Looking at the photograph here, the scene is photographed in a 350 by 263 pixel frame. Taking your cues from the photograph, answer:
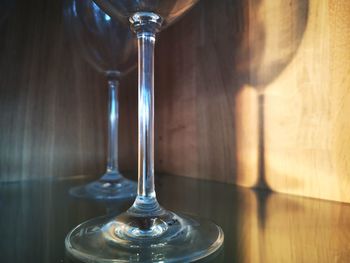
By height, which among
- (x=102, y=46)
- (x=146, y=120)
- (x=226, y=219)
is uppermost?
(x=102, y=46)

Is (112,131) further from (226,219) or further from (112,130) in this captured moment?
(226,219)

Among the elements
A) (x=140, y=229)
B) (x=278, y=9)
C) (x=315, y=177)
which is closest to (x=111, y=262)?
(x=140, y=229)

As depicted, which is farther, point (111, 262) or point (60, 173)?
point (60, 173)

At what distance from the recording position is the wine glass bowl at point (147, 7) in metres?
0.27

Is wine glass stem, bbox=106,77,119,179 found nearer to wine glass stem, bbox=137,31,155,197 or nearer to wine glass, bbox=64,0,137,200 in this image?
wine glass, bbox=64,0,137,200

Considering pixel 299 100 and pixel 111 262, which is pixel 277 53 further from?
pixel 111 262

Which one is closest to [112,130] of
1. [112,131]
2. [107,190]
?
[112,131]

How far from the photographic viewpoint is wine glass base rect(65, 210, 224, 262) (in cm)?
23

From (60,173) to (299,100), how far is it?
471 mm

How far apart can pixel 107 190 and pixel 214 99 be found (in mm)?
246

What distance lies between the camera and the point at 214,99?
56 centimetres

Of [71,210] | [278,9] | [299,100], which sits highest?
[278,9]

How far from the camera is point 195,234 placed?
28 cm

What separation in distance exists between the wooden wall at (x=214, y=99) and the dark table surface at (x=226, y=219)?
5 centimetres
